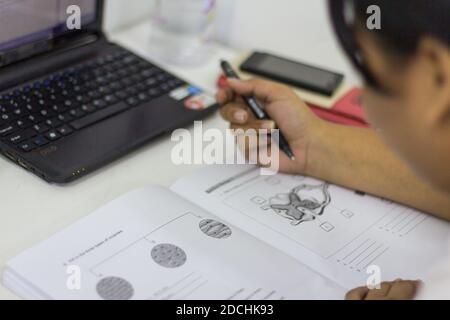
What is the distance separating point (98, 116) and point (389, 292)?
41 cm

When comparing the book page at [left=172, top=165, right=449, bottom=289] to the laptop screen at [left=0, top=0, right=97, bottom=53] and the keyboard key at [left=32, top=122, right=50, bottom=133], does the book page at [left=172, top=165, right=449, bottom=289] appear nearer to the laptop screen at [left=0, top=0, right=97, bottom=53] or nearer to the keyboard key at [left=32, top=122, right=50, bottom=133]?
the keyboard key at [left=32, top=122, right=50, bottom=133]

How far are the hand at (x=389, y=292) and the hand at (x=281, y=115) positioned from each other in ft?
0.71

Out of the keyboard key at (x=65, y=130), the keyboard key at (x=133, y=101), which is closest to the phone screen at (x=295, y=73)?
the keyboard key at (x=133, y=101)

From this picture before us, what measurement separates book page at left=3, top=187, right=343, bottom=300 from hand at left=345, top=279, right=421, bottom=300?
16 mm

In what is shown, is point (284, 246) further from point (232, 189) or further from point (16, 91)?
point (16, 91)

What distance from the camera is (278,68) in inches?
41.7

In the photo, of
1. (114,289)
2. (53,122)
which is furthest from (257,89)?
(114,289)

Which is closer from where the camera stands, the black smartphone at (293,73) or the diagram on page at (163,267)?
the diagram on page at (163,267)

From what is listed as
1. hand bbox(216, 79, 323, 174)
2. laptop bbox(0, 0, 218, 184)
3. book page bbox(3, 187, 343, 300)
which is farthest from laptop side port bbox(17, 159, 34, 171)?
hand bbox(216, 79, 323, 174)

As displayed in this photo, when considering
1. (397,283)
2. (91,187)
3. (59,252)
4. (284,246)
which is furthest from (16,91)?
(397,283)

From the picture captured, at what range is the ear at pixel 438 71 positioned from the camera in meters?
0.49

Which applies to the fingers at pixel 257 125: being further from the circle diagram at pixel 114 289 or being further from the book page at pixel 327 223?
the circle diagram at pixel 114 289

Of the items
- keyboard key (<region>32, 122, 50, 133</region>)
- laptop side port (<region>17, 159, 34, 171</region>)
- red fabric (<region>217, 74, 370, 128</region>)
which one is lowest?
laptop side port (<region>17, 159, 34, 171</region>)

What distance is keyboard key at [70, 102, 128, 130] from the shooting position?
843 mm
